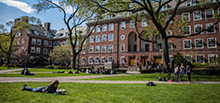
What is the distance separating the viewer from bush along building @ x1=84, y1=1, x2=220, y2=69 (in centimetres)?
2808

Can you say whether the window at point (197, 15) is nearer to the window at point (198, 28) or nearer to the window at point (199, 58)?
the window at point (198, 28)

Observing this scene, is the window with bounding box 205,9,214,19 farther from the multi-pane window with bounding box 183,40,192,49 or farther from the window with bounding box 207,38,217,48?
the multi-pane window with bounding box 183,40,192,49

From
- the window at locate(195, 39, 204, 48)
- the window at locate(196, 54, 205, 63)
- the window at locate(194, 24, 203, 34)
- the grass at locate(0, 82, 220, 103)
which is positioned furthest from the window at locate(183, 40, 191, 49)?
the grass at locate(0, 82, 220, 103)

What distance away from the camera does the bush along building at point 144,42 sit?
28078 mm

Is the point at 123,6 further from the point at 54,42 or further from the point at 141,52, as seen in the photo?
the point at 54,42

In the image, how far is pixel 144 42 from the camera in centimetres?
3728

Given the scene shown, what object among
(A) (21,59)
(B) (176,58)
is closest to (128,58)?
(B) (176,58)

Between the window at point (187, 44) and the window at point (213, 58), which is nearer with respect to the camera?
the window at point (213, 58)

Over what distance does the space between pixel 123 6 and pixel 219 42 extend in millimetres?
21598

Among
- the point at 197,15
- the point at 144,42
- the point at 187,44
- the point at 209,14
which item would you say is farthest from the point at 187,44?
the point at 144,42

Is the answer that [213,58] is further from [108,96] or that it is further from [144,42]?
[108,96]

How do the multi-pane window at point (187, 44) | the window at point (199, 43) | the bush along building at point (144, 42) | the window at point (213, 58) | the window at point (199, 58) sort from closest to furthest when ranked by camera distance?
the window at point (213, 58)
the bush along building at point (144, 42)
the window at point (199, 58)
the window at point (199, 43)
the multi-pane window at point (187, 44)

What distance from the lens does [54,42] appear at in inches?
2135

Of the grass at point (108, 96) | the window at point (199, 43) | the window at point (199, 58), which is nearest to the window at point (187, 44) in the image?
the window at point (199, 43)
